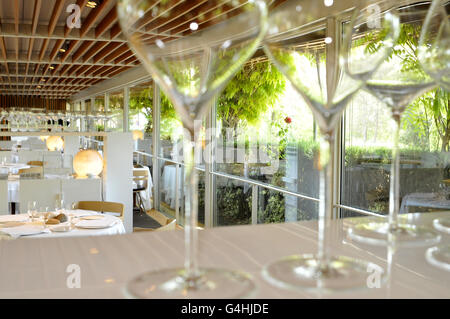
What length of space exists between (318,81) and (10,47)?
978 cm

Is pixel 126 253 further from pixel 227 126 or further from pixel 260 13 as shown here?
pixel 227 126

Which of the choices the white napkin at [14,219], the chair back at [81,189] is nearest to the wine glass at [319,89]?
the white napkin at [14,219]

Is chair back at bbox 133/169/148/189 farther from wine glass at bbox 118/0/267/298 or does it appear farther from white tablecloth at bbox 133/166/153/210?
wine glass at bbox 118/0/267/298

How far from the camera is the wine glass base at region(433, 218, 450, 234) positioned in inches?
30.7

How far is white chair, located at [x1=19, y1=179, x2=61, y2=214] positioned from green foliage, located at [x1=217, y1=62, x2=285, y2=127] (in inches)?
88.6

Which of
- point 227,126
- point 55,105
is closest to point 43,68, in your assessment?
point 227,126

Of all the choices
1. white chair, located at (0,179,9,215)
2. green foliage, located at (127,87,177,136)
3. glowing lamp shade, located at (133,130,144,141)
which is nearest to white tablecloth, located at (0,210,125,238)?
white chair, located at (0,179,9,215)

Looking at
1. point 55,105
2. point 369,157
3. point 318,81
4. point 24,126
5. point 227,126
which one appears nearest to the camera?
point 318,81

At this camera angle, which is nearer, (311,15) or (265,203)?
(311,15)

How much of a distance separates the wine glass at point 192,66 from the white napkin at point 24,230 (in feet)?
11.0

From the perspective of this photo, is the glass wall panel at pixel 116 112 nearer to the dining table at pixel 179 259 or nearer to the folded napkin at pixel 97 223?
the folded napkin at pixel 97 223

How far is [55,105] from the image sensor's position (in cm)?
2522

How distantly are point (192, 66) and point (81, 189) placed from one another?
5088mm
